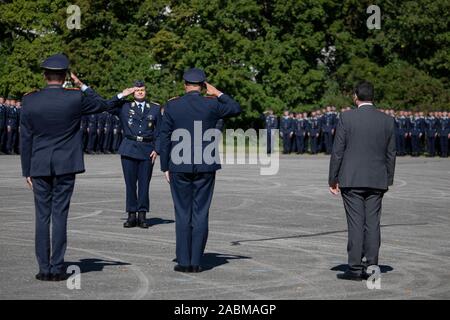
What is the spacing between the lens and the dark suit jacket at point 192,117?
473 inches

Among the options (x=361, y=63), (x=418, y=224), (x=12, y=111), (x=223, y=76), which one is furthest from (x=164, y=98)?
(x=418, y=224)

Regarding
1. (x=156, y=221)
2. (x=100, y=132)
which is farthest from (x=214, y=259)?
(x=100, y=132)

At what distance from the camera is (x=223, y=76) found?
62125mm

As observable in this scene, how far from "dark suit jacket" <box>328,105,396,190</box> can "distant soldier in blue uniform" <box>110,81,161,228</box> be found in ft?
17.4

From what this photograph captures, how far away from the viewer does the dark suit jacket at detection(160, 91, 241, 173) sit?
12016 mm

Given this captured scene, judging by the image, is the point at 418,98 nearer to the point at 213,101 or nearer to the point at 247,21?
the point at 247,21

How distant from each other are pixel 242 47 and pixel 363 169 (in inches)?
2039

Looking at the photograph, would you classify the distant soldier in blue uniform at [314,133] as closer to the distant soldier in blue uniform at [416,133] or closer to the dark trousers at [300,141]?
the dark trousers at [300,141]

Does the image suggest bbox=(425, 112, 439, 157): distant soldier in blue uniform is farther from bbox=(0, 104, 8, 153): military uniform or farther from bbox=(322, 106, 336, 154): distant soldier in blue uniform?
bbox=(0, 104, 8, 153): military uniform

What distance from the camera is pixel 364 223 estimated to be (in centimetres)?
1174

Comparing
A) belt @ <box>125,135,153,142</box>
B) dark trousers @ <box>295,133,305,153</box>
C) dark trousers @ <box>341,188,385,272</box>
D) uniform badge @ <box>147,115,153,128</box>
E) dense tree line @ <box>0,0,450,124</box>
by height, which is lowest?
dark trousers @ <box>295,133,305,153</box>

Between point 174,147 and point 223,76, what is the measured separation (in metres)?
50.2

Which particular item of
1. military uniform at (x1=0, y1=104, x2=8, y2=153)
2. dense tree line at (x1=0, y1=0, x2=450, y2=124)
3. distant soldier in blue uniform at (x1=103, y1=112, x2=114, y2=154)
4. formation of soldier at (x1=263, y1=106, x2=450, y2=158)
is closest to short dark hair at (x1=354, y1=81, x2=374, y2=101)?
military uniform at (x1=0, y1=104, x2=8, y2=153)
